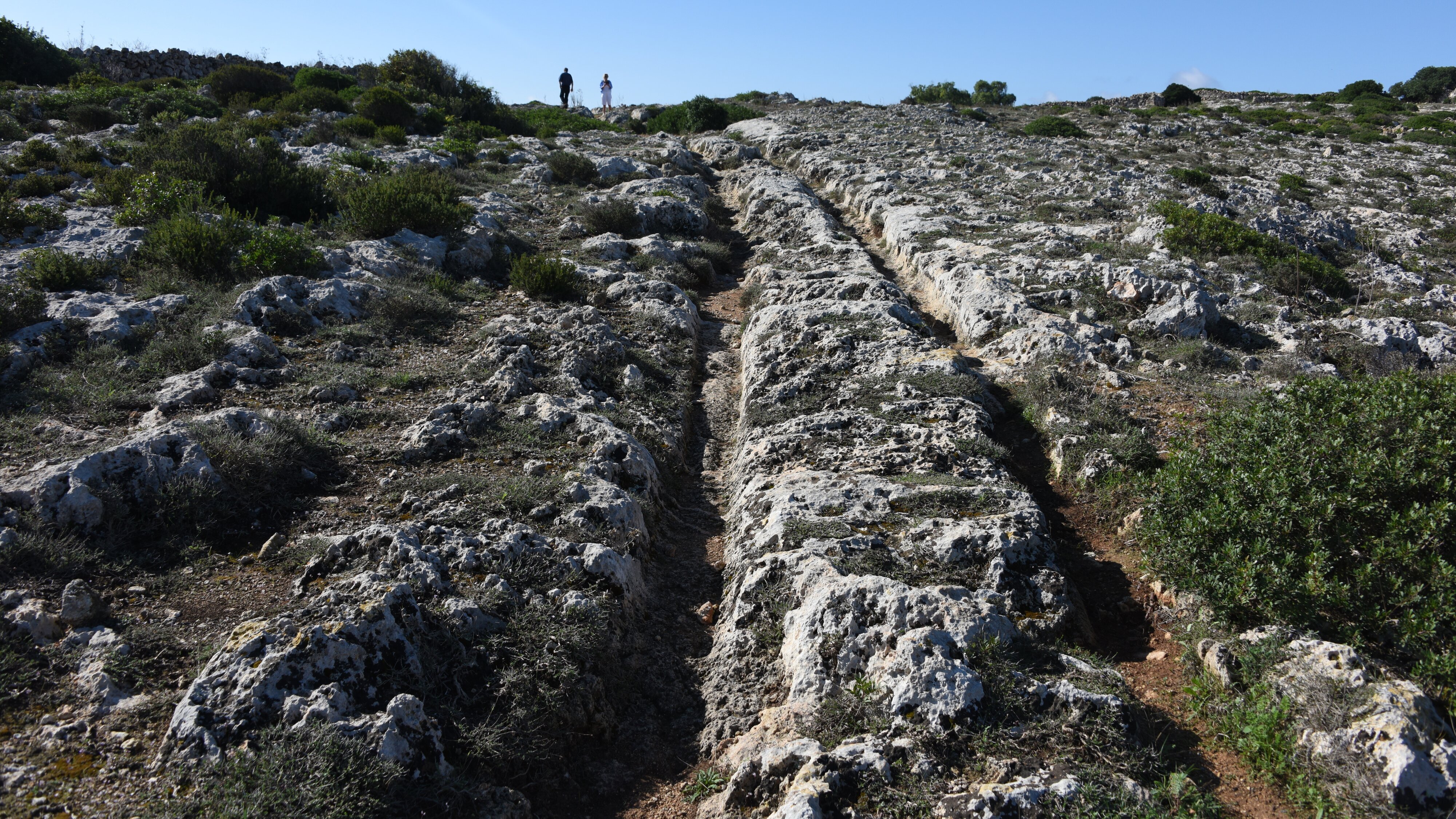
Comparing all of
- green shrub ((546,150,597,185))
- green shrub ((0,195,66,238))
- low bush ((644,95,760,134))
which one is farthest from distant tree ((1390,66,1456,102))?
green shrub ((0,195,66,238))

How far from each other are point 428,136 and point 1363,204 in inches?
1184

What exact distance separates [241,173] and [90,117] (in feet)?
32.7

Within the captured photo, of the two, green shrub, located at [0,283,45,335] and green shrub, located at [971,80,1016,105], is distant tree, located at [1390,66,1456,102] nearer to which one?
green shrub, located at [971,80,1016,105]

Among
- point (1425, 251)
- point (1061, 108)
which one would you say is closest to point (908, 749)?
point (1425, 251)

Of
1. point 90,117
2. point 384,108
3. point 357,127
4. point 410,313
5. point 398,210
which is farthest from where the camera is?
point 384,108

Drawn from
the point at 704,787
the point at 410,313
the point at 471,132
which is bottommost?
the point at 704,787

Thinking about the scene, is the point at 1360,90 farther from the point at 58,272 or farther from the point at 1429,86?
the point at 58,272

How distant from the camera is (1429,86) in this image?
141ft

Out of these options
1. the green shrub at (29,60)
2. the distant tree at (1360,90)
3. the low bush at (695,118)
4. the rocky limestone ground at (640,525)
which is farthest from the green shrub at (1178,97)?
→ the green shrub at (29,60)

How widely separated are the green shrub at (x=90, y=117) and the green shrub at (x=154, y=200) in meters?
9.76

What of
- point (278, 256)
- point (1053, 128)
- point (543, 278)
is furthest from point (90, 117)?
point (1053, 128)

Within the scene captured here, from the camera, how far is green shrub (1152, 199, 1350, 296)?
41.1 ft

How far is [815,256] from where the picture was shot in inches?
575

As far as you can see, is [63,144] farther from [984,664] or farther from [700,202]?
[984,664]
